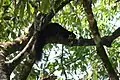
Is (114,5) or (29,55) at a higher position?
(114,5)

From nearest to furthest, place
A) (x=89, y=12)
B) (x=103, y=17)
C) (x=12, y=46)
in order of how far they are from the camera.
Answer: (x=89, y=12) < (x=12, y=46) < (x=103, y=17)

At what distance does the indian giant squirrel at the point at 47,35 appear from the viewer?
10.4 feet

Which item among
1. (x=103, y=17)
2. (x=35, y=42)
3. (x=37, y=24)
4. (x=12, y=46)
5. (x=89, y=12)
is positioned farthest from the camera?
(x=103, y=17)

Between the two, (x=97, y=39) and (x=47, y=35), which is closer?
(x=97, y=39)

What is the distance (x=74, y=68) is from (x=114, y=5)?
67.5 inches

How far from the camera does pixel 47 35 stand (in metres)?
3.39

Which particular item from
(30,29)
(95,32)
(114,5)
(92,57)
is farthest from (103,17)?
(95,32)

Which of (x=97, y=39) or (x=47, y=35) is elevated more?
(x=47, y=35)

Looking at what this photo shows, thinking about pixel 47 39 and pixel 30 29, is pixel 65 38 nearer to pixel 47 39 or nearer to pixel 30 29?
pixel 47 39

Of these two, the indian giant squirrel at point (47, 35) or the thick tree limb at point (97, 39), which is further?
the indian giant squirrel at point (47, 35)

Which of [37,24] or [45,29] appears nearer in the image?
[37,24]

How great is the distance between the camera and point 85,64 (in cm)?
504

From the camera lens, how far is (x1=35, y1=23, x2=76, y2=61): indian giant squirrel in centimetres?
316

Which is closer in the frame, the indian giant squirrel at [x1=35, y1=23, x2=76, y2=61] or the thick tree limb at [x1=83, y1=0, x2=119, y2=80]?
the thick tree limb at [x1=83, y1=0, x2=119, y2=80]
